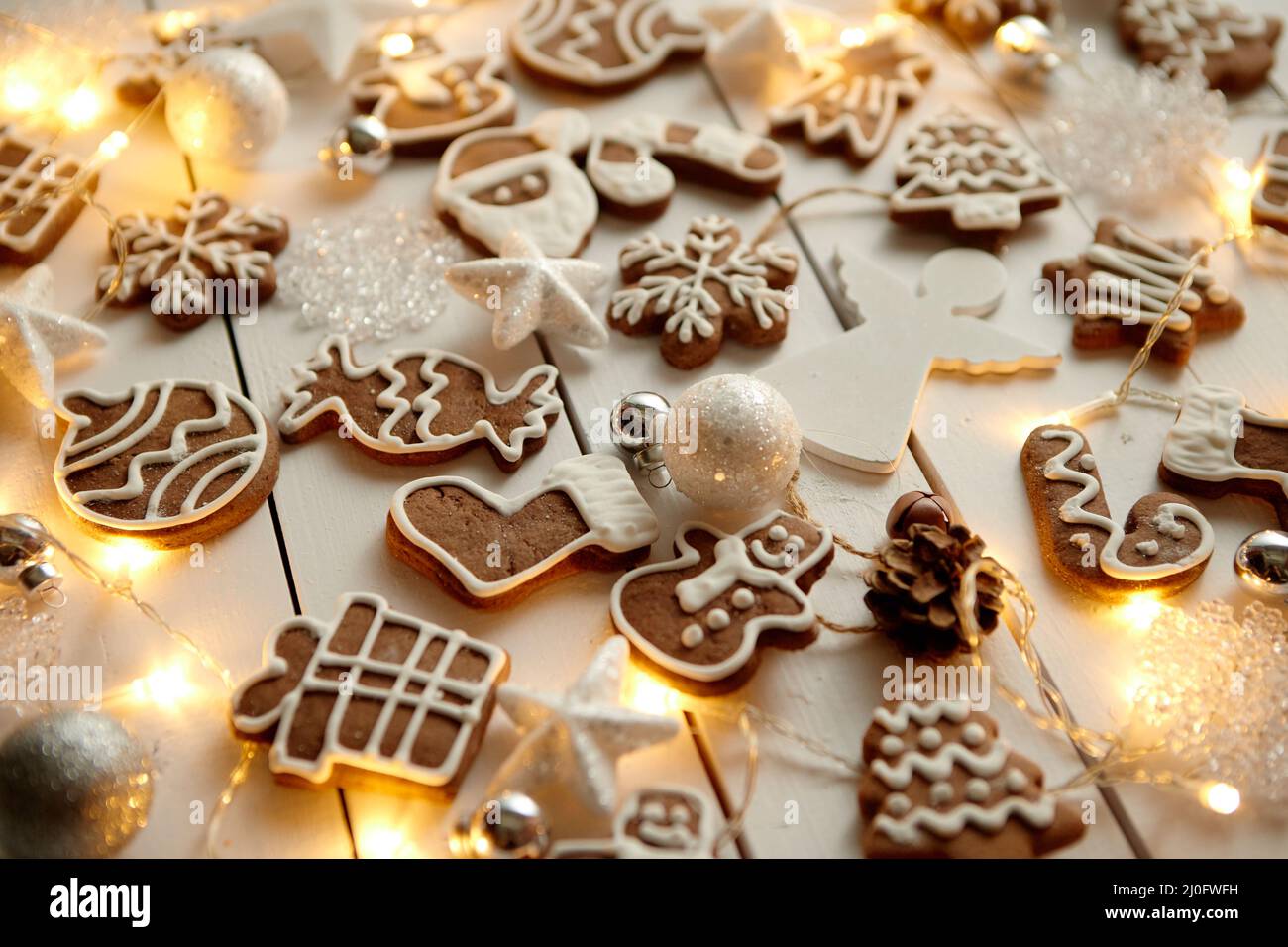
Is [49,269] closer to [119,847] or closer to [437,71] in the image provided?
[437,71]

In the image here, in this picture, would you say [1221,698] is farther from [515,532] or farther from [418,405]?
[418,405]

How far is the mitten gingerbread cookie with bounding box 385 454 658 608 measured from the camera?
133 centimetres

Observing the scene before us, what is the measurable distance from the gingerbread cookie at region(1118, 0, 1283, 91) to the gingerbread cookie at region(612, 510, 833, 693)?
3.56ft

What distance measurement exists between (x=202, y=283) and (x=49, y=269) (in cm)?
22

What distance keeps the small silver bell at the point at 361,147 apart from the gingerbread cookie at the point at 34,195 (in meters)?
0.34

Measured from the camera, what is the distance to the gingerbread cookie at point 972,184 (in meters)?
1.67

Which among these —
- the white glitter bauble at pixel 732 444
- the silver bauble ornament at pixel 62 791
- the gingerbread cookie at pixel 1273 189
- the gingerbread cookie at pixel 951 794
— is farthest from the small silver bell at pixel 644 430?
the gingerbread cookie at pixel 1273 189

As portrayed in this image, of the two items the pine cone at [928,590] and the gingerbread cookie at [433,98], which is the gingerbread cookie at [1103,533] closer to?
the pine cone at [928,590]

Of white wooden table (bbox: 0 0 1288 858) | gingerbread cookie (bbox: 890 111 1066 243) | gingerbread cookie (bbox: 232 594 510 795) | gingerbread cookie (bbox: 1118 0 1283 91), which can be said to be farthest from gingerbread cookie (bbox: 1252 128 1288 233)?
gingerbread cookie (bbox: 232 594 510 795)

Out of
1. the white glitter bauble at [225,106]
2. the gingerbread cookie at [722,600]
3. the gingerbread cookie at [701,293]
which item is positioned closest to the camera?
the gingerbread cookie at [722,600]

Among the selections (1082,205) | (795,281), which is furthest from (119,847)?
(1082,205)

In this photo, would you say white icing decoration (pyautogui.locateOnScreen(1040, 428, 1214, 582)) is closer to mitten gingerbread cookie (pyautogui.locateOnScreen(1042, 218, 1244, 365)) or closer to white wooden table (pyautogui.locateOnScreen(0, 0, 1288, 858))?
white wooden table (pyautogui.locateOnScreen(0, 0, 1288, 858))

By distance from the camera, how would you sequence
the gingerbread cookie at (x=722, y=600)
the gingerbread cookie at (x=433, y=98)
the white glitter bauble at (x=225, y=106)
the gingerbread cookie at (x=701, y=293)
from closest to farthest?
the gingerbread cookie at (x=722, y=600) → the gingerbread cookie at (x=701, y=293) → the white glitter bauble at (x=225, y=106) → the gingerbread cookie at (x=433, y=98)

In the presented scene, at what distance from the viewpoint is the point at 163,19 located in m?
1.90
